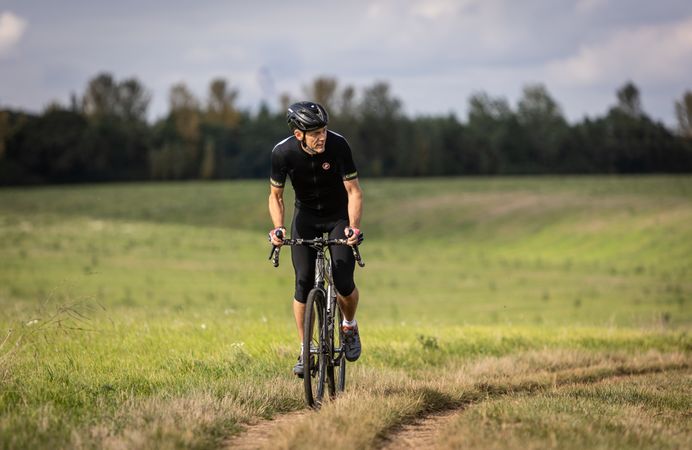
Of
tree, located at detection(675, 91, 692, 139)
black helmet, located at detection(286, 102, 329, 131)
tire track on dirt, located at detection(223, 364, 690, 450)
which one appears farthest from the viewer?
tree, located at detection(675, 91, 692, 139)

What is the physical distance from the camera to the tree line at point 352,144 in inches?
3514

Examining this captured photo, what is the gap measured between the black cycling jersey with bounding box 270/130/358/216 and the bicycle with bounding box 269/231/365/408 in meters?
0.37

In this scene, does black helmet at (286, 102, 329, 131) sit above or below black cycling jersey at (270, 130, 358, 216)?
above

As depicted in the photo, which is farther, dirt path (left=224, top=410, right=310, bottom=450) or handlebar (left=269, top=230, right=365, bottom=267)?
handlebar (left=269, top=230, right=365, bottom=267)

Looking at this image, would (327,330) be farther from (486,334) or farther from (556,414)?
(486,334)

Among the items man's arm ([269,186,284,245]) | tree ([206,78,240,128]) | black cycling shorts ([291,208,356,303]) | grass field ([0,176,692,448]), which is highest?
tree ([206,78,240,128])

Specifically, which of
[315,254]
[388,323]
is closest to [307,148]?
[315,254]

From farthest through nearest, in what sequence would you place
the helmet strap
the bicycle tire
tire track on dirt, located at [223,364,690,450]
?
the helmet strap < the bicycle tire < tire track on dirt, located at [223,364,690,450]

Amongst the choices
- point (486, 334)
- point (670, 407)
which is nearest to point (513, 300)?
point (486, 334)

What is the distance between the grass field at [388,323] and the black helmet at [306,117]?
7.69 feet

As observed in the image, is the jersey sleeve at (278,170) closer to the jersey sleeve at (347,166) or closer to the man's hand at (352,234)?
the jersey sleeve at (347,166)

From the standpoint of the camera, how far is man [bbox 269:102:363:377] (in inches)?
317

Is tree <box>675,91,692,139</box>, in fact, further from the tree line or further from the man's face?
the man's face

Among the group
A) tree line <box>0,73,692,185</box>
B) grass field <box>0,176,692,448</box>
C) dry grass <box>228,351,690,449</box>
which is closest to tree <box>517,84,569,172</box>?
tree line <box>0,73,692,185</box>
